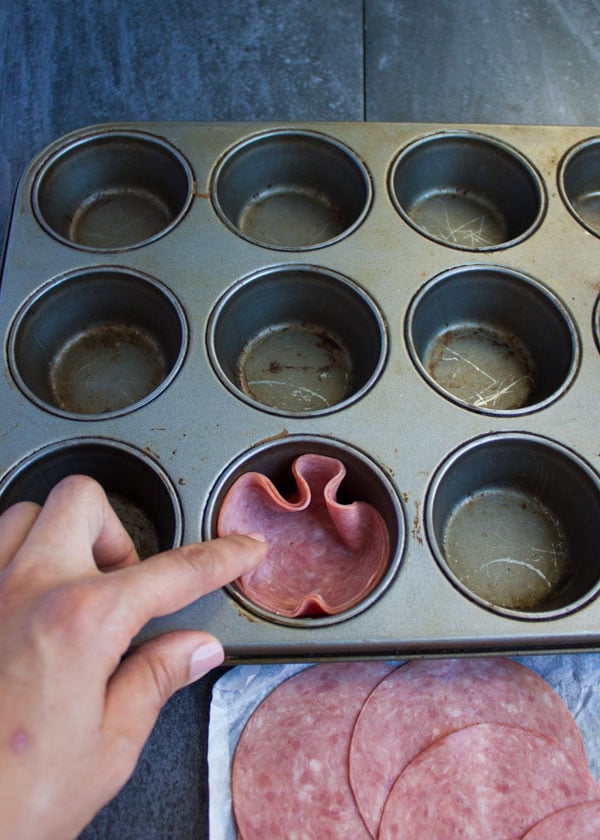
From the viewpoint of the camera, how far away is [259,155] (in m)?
2.04

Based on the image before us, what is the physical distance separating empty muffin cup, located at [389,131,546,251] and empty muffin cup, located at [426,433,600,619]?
63 centimetres

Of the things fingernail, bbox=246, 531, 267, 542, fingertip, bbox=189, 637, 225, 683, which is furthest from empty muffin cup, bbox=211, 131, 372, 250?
fingertip, bbox=189, 637, 225, 683

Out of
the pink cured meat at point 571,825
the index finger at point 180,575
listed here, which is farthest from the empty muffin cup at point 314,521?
the pink cured meat at point 571,825

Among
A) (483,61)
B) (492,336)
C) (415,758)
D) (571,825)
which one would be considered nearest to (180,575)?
(415,758)

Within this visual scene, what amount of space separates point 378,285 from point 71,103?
1326mm

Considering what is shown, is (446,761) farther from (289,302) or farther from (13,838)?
(289,302)

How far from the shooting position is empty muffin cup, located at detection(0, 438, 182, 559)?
1523 millimetres

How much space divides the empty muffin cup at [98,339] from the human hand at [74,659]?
0.61m

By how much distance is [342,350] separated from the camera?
1.94m

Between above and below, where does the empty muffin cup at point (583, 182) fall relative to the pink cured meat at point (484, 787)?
above

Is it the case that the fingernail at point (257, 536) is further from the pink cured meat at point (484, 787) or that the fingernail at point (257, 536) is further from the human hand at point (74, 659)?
the pink cured meat at point (484, 787)

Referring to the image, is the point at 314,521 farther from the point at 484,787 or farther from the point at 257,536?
the point at 484,787

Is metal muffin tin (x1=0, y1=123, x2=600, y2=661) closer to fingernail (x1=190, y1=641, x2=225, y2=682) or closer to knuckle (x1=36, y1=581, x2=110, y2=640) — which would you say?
fingernail (x1=190, y1=641, x2=225, y2=682)

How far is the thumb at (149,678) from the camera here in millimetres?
1009
